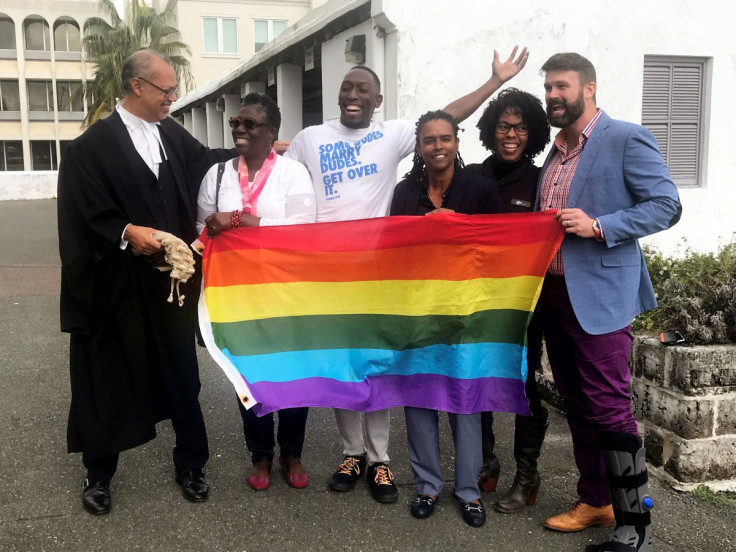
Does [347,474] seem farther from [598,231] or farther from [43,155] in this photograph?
[43,155]

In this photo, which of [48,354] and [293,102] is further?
[293,102]

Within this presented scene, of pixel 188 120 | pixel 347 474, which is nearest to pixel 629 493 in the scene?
pixel 347 474

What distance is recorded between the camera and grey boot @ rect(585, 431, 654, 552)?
3.33 meters

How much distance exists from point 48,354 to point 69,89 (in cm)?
4311

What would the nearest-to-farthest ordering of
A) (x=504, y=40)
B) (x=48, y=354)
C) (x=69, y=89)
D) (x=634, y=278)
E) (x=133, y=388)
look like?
(x=634, y=278), (x=133, y=388), (x=48, y=354), (x=504, y=40), (x=69, y=89)

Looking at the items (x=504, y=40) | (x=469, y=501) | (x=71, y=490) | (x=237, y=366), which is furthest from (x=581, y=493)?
(x=504, y=40)

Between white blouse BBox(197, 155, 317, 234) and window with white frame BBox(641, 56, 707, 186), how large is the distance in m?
5.87

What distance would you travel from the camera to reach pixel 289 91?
1107 cm

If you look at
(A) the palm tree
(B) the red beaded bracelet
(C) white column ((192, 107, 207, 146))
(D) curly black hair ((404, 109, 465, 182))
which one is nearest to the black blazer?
(D) curly black hair ((404, 109, 465, 182))

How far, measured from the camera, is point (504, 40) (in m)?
7.51

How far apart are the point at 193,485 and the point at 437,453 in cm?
135

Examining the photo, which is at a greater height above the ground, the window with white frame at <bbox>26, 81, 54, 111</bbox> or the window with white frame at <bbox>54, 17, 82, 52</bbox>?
the window with white frame at <bbox>54, 17, 82, 52</bbox>

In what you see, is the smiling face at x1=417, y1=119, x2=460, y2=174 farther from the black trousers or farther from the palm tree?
the palm tree

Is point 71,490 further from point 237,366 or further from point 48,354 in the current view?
point 48,354
